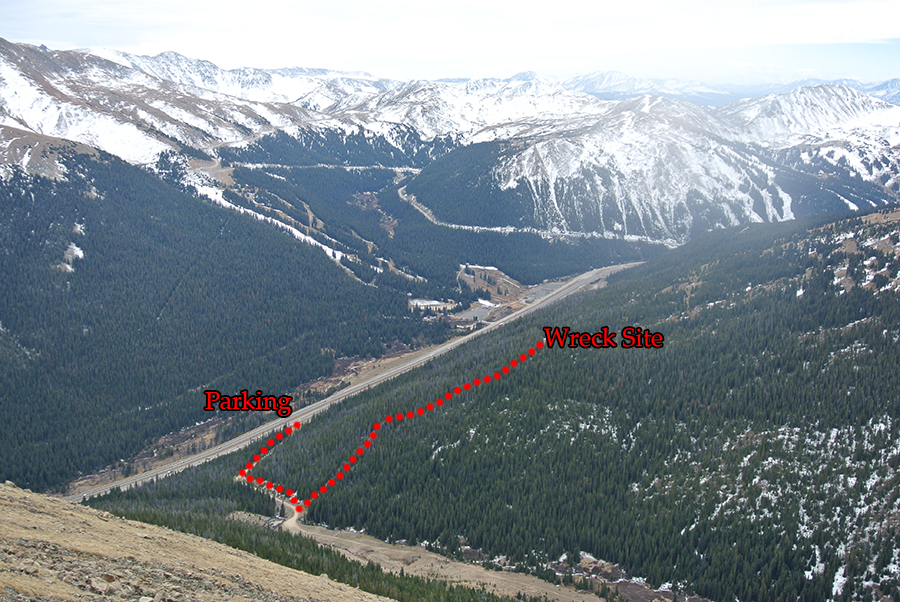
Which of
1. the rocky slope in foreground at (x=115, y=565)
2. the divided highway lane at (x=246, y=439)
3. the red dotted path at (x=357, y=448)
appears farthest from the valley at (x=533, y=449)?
the red dotted path at (x=357, y=448)

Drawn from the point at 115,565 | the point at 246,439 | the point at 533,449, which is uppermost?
the point at 115,565

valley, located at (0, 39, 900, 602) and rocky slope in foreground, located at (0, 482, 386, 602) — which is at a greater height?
rocky slope in foreground, located at (0, 482, 386, 602)

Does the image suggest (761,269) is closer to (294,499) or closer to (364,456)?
(364,456)

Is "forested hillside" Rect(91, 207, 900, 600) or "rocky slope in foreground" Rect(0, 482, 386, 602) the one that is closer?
"rocky slope in foreground" Rect(0, 482, 386, 602)

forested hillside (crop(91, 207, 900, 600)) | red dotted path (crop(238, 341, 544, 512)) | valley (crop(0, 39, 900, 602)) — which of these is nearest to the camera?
valley (crop(0, 39, 900, 602))

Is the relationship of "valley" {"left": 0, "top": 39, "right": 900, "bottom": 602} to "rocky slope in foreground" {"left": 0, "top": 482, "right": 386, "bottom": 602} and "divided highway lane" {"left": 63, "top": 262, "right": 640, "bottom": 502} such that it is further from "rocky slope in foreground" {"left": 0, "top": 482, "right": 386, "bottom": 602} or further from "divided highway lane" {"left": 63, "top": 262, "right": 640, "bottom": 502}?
"divided highway lane" {"left": 63, "top": 262, "right": 640, "bottom": 502}

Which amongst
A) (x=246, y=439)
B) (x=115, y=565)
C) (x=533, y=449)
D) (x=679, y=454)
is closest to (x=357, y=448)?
(x=533, y=449)

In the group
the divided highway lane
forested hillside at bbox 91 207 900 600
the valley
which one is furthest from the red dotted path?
the divided highway lane

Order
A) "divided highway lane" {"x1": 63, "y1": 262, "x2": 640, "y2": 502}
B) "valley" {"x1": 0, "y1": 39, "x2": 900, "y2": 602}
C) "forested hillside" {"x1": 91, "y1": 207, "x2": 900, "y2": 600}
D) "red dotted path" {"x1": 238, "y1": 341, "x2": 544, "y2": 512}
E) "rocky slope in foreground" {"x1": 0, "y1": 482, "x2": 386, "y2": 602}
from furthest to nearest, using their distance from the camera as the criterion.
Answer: "divided highway lane" {"x1": 63, "y1": 262, "x2": 640, "y2": 502} → "red dotted path" {"x1": 238, "y1": 341, "x2": 544, "y2": 512} → "forested hillside" {"x1": 91, "y1": 207, "x2": 900, "y2": 600} → "valley" {"x1": 0, "y1": 39, "x2": 900, "y2": 602} → "rocky slope in foreground" {"x1": 0, "y1": 482, "x2": 386, "y2": 602}

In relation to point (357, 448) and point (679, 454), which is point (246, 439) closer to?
point (357, 448)
